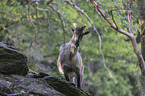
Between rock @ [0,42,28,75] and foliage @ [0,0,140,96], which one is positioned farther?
foliage @ [0,0,140,96]

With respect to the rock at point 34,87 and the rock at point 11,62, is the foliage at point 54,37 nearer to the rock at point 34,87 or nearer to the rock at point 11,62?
the rock at point 11,62

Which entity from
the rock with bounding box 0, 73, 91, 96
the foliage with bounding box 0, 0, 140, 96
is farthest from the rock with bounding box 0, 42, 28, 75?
the foliage with bounding box 0, 0, 140, 96

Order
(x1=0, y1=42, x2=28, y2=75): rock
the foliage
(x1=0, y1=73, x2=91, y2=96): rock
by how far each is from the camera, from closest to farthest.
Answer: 1. (x1=0, y1=73, x2=91, y2=96): rock
2. (x1=0, y1=42, x2=28, y2=75): rock
3. the foliage

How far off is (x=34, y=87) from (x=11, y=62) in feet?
3.40

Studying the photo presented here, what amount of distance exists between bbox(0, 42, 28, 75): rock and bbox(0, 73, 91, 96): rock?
0.59 feet

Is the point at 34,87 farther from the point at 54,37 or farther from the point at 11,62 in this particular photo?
the point at 54,37

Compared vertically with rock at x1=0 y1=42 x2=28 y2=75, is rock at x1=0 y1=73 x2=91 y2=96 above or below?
below

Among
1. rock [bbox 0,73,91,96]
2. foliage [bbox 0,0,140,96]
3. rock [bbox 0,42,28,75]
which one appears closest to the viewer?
rock [bbox 0,73,91,96]

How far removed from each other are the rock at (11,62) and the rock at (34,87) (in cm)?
18

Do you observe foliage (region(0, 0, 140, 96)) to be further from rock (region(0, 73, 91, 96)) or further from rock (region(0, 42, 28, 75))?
rock (region(0, 73, 91, 96))

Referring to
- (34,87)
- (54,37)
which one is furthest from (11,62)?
(54,37)

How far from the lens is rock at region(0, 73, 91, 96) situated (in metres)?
3.61

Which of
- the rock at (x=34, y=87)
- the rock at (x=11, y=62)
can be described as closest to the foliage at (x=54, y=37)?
the rock at (x=11, y=62)

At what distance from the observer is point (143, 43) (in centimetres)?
496
